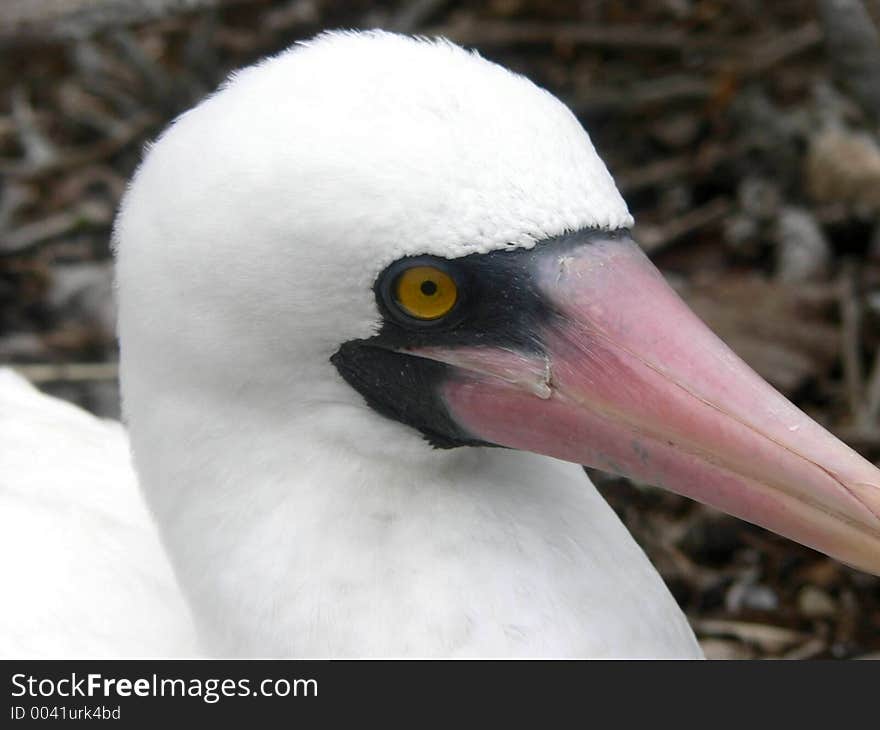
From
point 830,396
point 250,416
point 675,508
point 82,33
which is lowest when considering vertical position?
point 250,416

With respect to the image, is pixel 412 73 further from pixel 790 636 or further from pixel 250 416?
pixel 790 636

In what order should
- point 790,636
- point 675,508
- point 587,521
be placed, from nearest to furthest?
point 587,521, point 790,636, point 675,508

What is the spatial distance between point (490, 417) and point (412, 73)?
597 mm

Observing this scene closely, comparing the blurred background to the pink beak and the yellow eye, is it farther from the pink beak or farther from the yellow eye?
the yellow eye

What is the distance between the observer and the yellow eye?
2217mm

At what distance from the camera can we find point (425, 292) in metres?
2.26

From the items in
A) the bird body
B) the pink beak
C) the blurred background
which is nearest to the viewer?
the pink beak

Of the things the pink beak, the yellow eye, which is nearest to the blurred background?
the pink beak

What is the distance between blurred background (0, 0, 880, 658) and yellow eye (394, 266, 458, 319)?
196 centimetres

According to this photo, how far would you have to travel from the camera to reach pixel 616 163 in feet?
17.1

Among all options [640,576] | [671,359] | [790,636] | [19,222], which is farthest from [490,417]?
[19,222]

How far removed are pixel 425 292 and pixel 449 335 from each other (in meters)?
0.12

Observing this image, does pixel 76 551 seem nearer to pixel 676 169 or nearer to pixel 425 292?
pixel 425 292

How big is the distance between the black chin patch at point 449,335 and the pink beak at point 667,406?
0.02 m
